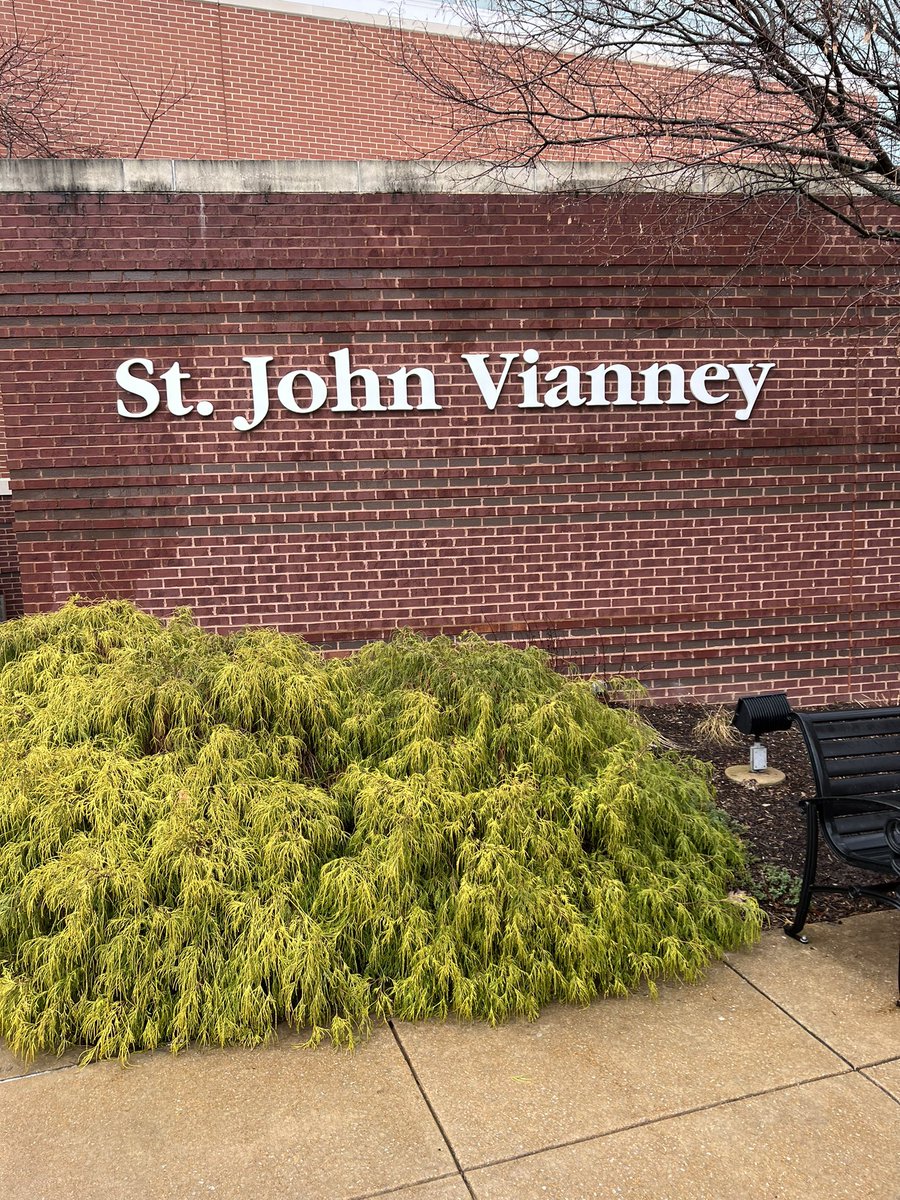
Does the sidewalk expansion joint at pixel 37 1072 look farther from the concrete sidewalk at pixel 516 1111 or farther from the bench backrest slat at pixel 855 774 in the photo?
the bench backrest slat at pixel 855 774

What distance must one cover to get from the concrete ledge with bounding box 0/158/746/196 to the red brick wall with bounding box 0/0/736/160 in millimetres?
6023

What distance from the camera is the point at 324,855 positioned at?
3.82 metres

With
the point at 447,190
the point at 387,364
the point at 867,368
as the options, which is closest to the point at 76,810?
the point at 387,364

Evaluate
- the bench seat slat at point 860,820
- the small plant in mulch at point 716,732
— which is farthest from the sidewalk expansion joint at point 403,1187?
the small plant in mulch at point 716,732

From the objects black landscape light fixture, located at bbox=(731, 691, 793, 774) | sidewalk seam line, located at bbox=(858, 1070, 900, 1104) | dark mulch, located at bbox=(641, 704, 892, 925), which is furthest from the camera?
black landscape light fixture, located at bbox=(731, 691, 793, 774)

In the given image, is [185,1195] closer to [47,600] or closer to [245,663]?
[245,663]

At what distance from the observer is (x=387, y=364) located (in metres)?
6.83

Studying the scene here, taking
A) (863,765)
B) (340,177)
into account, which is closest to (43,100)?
(340,177)

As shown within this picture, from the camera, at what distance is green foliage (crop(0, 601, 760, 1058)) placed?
3.33 m

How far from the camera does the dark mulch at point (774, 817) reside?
4.23 meters

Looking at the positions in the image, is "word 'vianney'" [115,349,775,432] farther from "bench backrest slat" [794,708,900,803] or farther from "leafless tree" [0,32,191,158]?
"leafless tree" [0,32,191,158]

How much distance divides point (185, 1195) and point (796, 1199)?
1644mm

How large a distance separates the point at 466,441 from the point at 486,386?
422 millimetres

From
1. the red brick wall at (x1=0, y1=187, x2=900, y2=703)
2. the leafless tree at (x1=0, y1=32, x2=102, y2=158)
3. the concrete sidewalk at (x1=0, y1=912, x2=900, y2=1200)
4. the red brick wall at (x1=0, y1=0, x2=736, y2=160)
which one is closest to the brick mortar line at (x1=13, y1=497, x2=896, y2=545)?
the red brick wall at (x1=0, y1=187, x2=900, y2=703)
